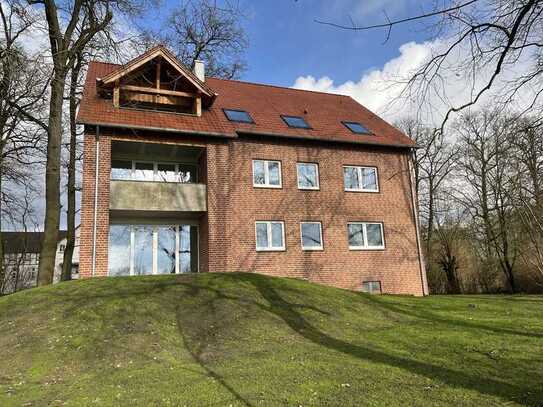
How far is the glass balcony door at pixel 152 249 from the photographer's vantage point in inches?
630

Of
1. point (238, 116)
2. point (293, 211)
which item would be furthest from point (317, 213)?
point (238, 116)

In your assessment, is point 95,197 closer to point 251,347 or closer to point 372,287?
point 251,347

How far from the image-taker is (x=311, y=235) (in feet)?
58.0

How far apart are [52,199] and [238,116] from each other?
7.89 metres

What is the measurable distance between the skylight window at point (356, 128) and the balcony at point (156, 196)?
780 centimetres

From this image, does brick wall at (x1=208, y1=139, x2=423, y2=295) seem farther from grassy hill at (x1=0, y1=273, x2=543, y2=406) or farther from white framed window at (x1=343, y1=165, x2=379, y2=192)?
grassy hill at (x1=0, y1=273, x2=543, y2=406)

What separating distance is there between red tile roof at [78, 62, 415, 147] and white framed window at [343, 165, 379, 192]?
1214 millimetres

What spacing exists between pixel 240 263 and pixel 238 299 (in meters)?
5.84

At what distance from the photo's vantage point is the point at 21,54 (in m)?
7.28

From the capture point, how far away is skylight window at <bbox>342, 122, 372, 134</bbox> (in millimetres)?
20184

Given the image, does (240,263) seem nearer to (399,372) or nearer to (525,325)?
(525,325)

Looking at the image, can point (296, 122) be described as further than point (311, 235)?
Yes

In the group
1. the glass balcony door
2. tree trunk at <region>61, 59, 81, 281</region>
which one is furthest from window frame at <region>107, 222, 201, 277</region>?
tree trunk at <region>61, 59, 81, 281</region>

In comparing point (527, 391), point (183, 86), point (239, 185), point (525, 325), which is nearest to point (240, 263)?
point (239, 185)
